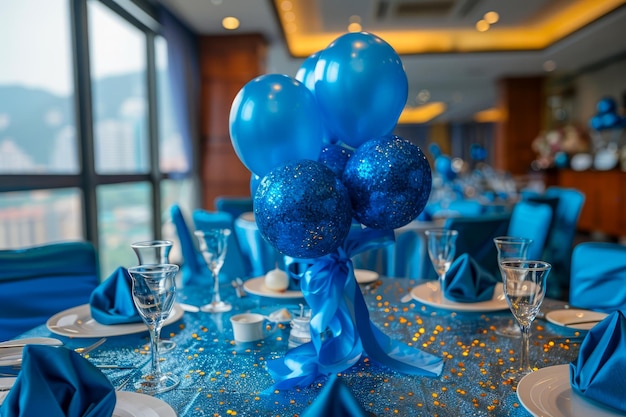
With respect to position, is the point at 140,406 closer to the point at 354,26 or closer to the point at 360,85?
the point at 360,85

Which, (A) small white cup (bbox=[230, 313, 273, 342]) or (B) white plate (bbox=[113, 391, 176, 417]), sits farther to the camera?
(A) small white cup (bbox=[230, 313, 273, 342])

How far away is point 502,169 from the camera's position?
9.91 meters

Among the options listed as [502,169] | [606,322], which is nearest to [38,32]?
[606,322]

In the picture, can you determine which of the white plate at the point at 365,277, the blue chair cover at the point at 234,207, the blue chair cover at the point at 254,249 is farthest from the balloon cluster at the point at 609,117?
the white plate at the point at 365,277

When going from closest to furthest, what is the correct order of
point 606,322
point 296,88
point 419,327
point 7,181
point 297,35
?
point 606,322 → point 296,88 → point 419,327 → point 7,181 → point 297,35

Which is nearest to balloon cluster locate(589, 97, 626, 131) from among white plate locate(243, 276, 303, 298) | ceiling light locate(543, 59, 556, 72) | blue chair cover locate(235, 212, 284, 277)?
ceiling light locate(543, 59, 556, 72)

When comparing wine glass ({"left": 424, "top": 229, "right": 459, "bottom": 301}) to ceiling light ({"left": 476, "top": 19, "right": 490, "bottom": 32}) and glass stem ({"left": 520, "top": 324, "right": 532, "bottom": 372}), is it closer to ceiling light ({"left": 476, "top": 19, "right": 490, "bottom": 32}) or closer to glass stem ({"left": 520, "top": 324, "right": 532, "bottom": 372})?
glass stem ({"left": 520, "top": 324, "right": 532, "bottom": 372})

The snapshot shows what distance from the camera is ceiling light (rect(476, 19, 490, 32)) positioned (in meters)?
6.54

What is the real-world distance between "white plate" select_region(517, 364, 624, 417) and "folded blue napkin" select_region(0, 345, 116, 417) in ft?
2.15

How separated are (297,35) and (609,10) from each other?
153 inches

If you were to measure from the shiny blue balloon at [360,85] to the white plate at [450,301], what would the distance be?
55 cm

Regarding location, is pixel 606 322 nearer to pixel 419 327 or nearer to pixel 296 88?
pixel 419 327

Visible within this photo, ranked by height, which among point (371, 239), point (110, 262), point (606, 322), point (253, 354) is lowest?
point (110, 262)

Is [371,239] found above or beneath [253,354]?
above
